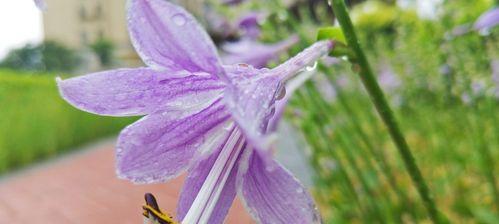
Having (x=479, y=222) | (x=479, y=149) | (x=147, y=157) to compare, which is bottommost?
(x=479, y=222)

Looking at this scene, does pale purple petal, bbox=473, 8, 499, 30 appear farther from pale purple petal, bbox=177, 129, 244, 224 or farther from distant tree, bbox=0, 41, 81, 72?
distant tree, bbox=0, 41, 81, 72

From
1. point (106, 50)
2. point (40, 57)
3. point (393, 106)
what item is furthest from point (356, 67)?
point (40, 57)

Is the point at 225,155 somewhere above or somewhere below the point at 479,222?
above

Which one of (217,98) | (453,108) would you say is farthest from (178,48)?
(453,108)

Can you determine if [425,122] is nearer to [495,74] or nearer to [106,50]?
[495,74]

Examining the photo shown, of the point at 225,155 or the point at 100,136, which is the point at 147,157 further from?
the point at 100,136

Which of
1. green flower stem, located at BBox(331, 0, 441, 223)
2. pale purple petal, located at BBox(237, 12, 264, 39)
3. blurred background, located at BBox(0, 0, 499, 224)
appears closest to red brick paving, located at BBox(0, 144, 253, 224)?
blurred background, located at BBox(0, 0, 499, 224)

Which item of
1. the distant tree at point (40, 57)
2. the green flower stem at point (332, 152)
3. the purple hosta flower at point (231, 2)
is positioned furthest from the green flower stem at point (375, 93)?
the distant tree at point (40, 57)
